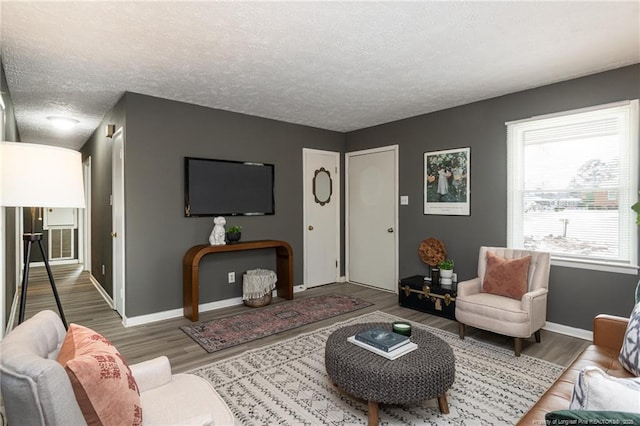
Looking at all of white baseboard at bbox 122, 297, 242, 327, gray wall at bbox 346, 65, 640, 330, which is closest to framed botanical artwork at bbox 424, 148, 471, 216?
gray wall at bbox 346, 65, 640, 330

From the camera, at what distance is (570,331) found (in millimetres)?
3320

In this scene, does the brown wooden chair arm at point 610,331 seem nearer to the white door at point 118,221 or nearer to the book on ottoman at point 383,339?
the book on ottoman at point 383,339

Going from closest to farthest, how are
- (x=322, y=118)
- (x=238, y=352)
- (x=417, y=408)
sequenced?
(x=417, y=408)
(x=238, y=352)
(x=322, y=118)

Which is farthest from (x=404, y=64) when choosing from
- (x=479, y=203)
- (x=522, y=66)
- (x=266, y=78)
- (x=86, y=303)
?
(x=86, y=303)

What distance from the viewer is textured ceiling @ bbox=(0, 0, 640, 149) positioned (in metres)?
2.12

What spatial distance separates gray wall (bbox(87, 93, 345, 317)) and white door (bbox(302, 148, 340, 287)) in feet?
1.25

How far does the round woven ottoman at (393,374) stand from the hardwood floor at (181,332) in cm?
129

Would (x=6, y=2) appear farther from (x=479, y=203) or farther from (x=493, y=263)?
(x=479, y=203)

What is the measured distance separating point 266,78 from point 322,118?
1.61 m

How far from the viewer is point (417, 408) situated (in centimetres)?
213

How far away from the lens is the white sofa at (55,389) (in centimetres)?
91

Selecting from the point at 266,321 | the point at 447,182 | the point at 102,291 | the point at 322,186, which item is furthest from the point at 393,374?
the point at 102,291

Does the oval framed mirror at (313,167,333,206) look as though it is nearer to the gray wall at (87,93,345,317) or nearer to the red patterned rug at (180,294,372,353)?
→ the gray wall at (87,93,345,317)

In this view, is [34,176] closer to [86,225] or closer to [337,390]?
[337,390]
